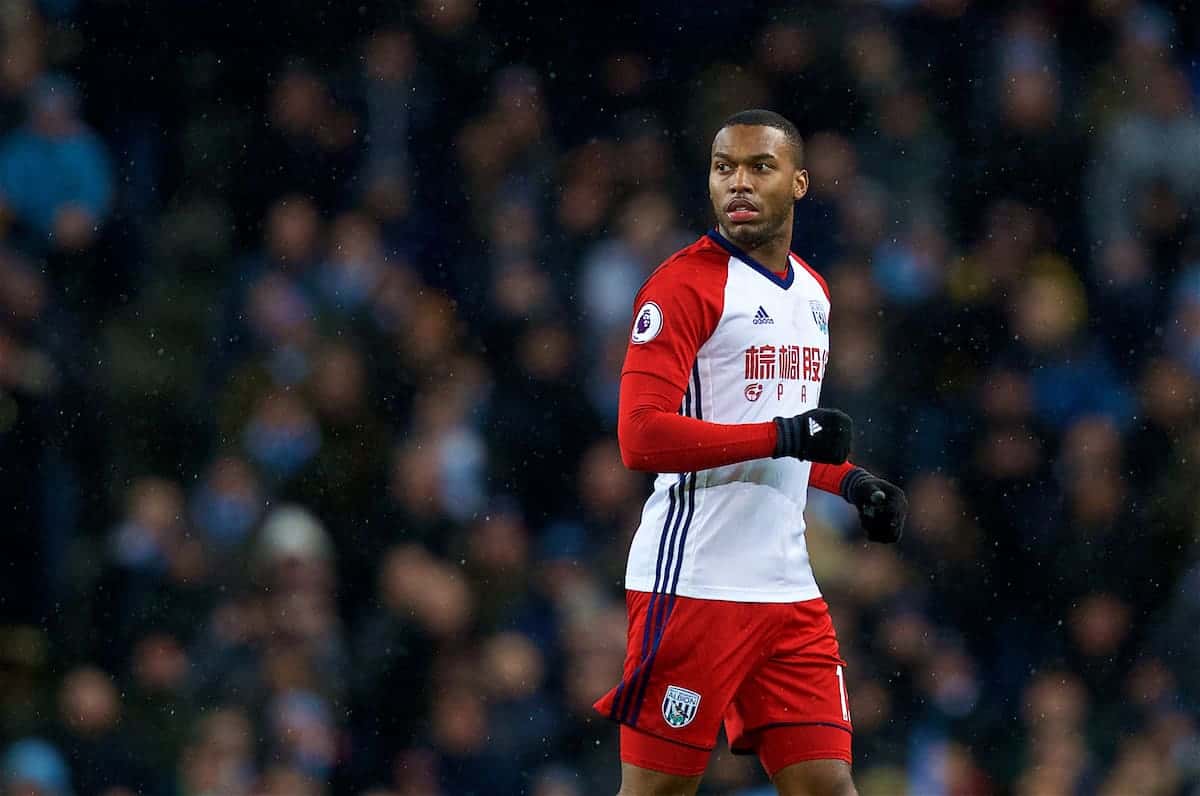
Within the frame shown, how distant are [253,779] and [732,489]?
333 cm

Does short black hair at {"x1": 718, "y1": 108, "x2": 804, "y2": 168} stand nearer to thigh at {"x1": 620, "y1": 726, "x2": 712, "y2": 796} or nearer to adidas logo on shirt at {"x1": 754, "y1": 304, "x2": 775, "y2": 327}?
adidas logo on shirt at {"x1": 754, "y1": 304, "x2": 775, "y2": 327}

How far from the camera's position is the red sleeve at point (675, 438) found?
3.96 m

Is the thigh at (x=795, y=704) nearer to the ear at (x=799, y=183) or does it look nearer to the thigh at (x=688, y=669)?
the thigh at (x=688, y=669)

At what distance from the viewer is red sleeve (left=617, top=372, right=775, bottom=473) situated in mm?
3957

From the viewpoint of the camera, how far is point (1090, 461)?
8.26 m

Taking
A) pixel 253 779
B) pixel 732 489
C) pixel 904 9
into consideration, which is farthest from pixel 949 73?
pixel 732 489

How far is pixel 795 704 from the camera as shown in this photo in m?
4.19

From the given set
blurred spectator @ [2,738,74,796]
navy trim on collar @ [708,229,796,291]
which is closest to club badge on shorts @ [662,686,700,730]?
navy trim on collar @ [708,229,796,291]

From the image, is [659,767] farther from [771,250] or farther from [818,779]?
[771,250]

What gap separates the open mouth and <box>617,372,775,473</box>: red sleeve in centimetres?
46

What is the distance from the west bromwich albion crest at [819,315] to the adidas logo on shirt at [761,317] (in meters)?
0.18

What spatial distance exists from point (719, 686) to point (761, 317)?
2.76ft

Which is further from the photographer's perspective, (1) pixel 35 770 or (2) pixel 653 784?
(1) pixel 35 770

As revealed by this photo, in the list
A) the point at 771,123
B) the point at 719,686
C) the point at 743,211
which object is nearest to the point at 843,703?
the point at 719,686
